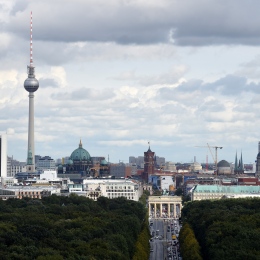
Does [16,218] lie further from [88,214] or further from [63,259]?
[63,259]

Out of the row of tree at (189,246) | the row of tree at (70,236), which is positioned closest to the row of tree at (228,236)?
the row of tree at (189,246)

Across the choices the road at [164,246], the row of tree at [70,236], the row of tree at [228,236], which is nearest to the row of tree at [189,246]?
the row of tree at [228,236]

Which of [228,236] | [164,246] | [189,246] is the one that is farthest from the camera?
[164,246]

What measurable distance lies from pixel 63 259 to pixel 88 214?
66.9 metres

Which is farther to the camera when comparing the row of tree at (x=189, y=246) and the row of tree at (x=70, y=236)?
the row of tree at (x=189, y=246)

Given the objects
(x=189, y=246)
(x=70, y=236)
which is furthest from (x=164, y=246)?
(x=70, y=236)

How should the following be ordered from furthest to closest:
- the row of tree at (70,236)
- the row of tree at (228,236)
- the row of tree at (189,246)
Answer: the row of tree at (189,246) → the row of tree at (228,236) → the row of tree at (70,236)

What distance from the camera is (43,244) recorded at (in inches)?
4924

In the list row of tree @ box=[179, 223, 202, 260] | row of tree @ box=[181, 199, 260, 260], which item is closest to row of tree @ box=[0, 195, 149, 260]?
row of tree @ box=[179, 223, 202, 260]

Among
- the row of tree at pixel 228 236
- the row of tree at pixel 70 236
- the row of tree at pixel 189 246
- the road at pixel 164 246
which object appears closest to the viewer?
the row of tree at pixel 70 236

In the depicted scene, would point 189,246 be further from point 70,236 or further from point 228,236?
point 70,236

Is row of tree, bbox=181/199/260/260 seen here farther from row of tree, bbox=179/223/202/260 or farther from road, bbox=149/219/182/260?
road, bbox=149/219/182/260

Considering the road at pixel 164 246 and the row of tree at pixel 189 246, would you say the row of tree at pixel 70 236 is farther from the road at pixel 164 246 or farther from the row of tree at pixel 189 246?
the row of tree at pixel 189 246

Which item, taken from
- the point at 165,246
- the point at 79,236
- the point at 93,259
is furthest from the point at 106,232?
the point at 93,259
